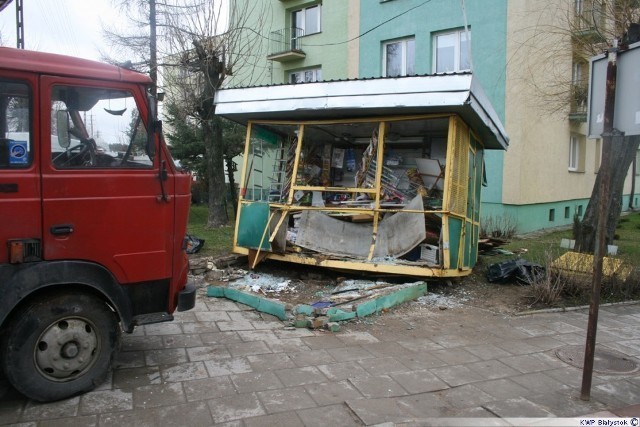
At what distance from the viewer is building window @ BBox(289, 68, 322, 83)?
2000cm

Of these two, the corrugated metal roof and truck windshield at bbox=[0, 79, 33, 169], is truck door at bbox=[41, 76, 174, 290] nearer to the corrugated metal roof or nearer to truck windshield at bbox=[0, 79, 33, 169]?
truck windshield at bbox=[0, 79, 33, 169]

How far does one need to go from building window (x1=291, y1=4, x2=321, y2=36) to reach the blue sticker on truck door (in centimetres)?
1791

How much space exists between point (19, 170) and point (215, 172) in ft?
35.3

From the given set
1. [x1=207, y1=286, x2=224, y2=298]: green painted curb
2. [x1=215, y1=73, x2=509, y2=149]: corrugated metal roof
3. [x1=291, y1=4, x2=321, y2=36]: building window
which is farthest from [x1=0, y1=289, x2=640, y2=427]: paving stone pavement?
[x1=291, y1=4, x2=321, y2=36]: building window

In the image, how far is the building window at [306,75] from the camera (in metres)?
20.0

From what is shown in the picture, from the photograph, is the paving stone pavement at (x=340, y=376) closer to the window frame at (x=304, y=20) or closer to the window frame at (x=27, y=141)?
the window frame at (x=27, y=141)

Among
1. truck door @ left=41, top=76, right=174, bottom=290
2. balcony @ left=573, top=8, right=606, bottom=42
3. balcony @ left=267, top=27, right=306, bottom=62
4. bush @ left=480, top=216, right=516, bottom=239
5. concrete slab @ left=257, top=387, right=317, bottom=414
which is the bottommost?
concrete slab @ left=257, top=387, right=317, bottom=414

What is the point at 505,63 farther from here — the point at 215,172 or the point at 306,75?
the point at 215,172

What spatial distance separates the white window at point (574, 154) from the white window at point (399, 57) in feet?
24.0

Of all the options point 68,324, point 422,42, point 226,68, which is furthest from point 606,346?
point 422,42

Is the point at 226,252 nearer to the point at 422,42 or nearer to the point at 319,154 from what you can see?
the point at 319,154

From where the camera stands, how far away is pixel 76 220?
3.75 metres

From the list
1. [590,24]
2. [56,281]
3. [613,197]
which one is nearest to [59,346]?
[56,281]

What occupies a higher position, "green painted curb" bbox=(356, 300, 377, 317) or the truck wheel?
the truck wheel
